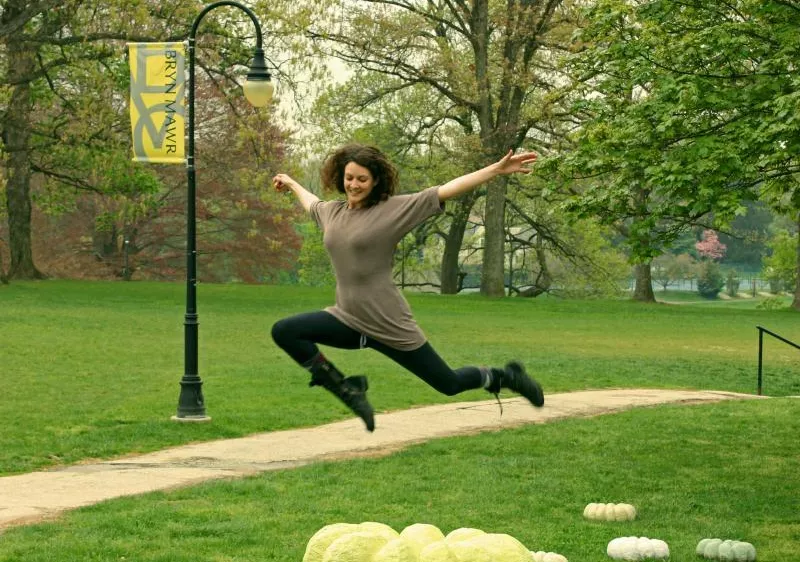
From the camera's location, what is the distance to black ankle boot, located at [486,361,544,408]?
9.03 metres

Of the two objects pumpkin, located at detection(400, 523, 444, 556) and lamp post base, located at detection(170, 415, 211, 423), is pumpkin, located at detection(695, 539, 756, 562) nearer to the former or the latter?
pumpkin, located at detection(400, 523, 444, 556)

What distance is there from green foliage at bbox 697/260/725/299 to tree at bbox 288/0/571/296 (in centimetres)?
6113

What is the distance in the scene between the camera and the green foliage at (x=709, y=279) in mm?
108188

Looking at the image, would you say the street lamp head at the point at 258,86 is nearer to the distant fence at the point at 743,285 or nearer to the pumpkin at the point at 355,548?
the pumpkin at the point at 355,548

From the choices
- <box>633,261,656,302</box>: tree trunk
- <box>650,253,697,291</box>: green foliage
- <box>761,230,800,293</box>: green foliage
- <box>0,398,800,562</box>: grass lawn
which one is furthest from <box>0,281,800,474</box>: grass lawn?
<box>650,253,697,291</box>: green foliage

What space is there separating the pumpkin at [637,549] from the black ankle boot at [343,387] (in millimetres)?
2639

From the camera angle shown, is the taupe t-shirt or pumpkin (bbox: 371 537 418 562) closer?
pumpkin (bbox: 371 537 418 562)

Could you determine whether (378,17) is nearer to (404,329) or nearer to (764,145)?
(764,145)

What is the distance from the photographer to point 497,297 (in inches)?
1890

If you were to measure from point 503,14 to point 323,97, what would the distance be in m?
6.95

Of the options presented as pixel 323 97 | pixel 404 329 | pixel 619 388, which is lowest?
pixel 619 388

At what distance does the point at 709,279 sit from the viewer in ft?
356

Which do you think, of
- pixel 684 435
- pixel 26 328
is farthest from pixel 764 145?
pixel 26 328

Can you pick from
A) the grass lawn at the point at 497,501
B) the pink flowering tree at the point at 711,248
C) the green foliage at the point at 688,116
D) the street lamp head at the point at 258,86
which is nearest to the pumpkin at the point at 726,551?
the grass lawn at the point at 497,501
